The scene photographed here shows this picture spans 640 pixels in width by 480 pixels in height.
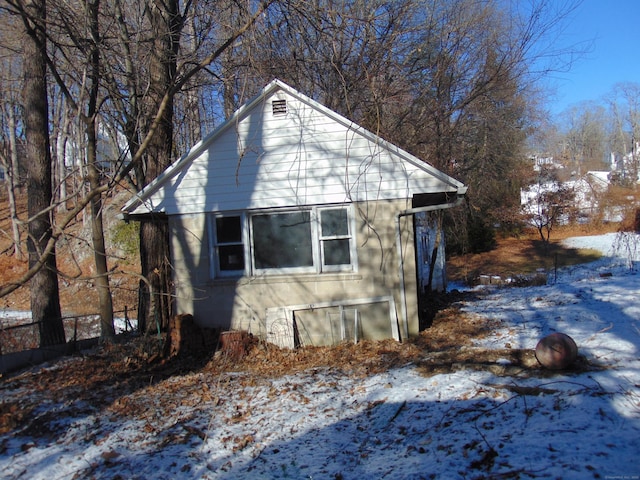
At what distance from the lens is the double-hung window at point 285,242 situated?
8.70 metres

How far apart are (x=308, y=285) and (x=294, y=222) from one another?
118 centimetres

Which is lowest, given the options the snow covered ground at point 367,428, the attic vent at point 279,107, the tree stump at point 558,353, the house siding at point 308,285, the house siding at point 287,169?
the snow covered ground at point 367,428

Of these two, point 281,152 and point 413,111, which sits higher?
point 413,111

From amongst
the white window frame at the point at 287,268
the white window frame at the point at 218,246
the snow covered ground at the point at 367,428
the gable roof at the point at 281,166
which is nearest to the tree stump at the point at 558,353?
the snow covered ground at the point at 367,428

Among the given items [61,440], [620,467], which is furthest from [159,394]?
[620,467]

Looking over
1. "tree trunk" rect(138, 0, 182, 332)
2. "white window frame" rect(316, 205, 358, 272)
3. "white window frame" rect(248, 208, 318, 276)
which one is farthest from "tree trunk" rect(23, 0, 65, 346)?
"white window frame" rect(316, 205, 358, 272)

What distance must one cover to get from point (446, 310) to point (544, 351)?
5.52m

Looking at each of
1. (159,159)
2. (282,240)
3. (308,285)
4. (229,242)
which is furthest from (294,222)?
(159,159)

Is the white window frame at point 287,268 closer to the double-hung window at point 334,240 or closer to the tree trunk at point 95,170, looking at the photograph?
the double-hung window at point 334,240

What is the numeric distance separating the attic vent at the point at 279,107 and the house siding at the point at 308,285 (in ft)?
7.20

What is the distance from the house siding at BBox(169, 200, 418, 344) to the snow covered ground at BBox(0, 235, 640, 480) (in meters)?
1.76

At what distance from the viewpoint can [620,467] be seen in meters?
3.43

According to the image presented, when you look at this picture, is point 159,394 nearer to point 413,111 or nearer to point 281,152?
point 281,152

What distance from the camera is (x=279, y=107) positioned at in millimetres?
8703
